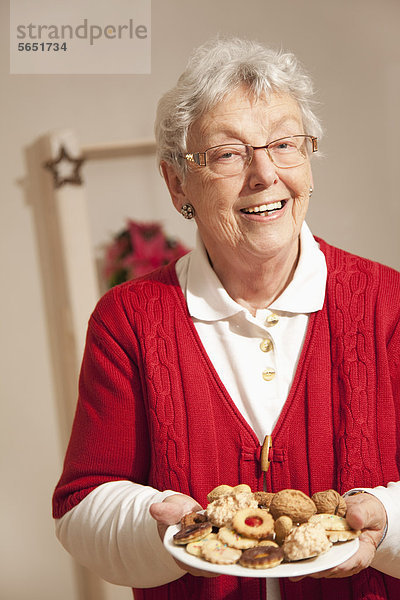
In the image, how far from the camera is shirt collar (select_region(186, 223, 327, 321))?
1.37 meters

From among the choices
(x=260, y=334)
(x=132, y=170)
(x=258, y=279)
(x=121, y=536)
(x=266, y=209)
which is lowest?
(x=121, y=536)

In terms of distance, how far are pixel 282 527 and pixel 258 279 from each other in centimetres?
52

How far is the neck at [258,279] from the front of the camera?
1387mm

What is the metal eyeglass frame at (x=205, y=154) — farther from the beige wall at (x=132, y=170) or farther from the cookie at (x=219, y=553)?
the beige wall at (x=132, y=170)

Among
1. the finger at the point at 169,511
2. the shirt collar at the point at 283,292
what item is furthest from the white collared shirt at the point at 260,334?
the finger at the point at 169,511

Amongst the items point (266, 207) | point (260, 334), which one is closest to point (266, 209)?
point (266, 207)

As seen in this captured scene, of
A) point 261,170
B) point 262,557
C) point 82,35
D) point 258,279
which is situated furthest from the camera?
point 82,35

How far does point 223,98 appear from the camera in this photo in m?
1.31

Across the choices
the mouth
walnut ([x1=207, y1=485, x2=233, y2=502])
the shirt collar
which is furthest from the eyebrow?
walnut ([x1=207, y1=485, x2=233, y2=502])

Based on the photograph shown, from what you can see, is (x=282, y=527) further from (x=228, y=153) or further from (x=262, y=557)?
(x=228, y=153)

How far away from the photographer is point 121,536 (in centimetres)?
128

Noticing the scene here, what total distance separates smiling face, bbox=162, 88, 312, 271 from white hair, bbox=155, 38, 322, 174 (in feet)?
0.07

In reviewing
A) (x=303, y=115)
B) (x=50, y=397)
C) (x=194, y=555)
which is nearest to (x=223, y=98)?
(x=303, y=115)

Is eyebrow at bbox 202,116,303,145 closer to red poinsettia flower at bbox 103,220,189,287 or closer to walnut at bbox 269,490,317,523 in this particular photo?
walnut at bbox 269,490,317,523
